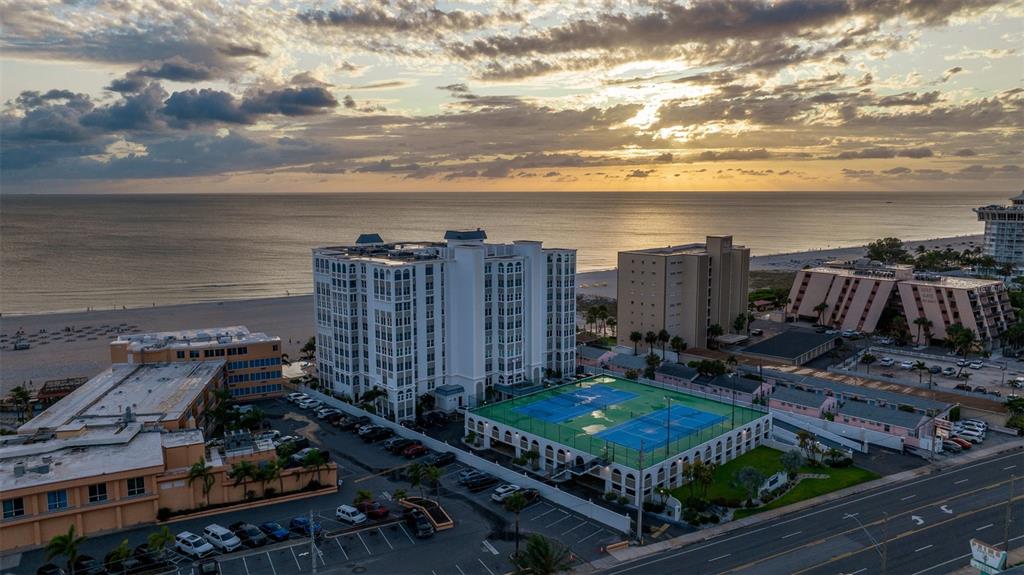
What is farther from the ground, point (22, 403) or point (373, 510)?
point (22, 403)

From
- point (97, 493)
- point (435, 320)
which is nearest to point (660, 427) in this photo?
point (435, 320)

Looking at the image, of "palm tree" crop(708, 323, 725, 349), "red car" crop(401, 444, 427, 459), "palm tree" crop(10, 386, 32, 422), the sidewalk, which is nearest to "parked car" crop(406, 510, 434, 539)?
the sidewalk

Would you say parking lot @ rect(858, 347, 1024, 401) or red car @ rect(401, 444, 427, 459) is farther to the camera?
parking lot @ rect(858, 347, 1024, 401)

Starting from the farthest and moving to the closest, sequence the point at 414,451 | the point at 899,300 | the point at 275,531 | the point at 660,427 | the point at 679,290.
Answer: the point at 899,300 → the point at 679,290 → the point at 414,451 → the point at 660,427 → the point at 275,531

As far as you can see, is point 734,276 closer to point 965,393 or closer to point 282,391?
point 965,393

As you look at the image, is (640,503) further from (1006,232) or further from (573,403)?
(1006,232)

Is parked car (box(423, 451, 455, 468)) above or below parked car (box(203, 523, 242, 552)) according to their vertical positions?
below

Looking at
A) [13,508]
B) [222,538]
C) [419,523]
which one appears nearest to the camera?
[13,508]

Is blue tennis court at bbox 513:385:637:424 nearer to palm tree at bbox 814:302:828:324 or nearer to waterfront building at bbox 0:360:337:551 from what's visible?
waterfront building at bbox 0:360:337:551
